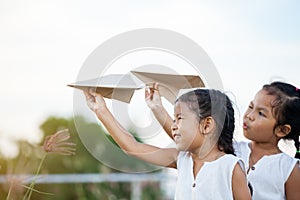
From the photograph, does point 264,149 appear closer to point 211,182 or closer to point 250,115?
point 250,115

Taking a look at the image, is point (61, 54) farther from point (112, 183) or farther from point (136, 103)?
point (136, 103)

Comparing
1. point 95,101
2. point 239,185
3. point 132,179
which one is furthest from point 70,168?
point 239,185

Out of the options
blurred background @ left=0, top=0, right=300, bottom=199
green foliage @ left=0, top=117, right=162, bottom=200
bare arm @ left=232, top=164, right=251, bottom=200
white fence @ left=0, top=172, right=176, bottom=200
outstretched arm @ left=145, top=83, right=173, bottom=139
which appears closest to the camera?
bare arm @ left=232, top=164, right=251, bottom=200

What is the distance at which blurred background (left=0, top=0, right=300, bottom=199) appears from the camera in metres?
2.88

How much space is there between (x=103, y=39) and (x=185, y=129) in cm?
42

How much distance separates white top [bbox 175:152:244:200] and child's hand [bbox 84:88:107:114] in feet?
1.07

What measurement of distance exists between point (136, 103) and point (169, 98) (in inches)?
4.4

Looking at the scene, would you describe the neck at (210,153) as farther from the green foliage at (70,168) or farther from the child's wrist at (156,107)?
the green foliage at (70,168)

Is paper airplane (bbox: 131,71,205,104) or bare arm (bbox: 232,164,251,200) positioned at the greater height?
paper airplane (bbox: 131,71,205,104)

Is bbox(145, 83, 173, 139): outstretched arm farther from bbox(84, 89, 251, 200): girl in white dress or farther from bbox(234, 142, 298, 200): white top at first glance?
bbox(234, 142, 298, 200): white top

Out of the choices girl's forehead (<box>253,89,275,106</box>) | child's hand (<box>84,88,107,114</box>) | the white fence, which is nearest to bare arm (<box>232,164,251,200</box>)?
girl's forehead (<box>253,89,275,106</box>)

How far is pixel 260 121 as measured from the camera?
2.26 meters

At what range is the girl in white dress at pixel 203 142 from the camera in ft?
6.70

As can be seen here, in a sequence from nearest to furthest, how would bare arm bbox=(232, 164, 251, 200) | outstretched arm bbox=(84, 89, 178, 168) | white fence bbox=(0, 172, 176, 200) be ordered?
1. bare arm bbox=(232, 164, 251, 200)
2. outstretched arm bbox=(84, 89, 178, 168)
3. white fence bbox=(0, 172, 176, 200)
